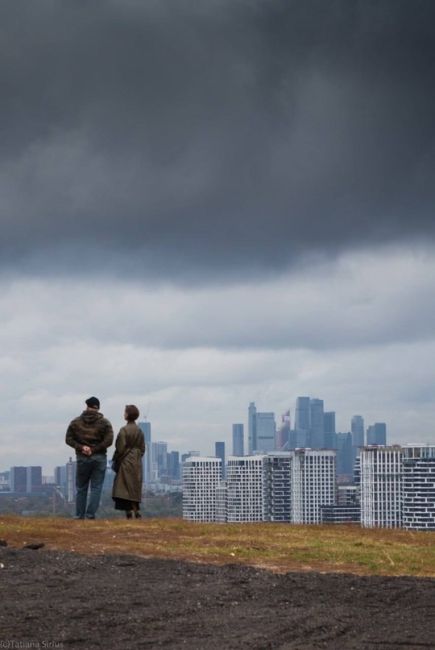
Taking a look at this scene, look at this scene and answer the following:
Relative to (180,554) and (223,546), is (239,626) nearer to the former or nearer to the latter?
(180,554)

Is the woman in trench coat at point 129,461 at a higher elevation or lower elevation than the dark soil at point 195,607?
higher

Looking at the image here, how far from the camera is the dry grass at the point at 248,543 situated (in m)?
17.5

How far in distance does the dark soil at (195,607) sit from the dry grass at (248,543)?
1.66 m

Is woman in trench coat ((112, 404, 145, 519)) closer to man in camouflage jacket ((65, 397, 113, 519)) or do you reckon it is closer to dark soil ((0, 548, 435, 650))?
man in camouflage jacket ((65, 397, 113, 519))

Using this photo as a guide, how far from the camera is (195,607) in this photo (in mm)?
13203

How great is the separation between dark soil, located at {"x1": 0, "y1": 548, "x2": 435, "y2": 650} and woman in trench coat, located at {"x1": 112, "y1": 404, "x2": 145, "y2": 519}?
328 inches

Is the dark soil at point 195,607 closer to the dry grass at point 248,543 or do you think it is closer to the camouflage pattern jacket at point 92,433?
the dry grass at point 248,543

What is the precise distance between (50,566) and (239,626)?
13.3 feet

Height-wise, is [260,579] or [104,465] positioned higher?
[104,465]

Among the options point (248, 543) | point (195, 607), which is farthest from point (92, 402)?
point (195, 607)

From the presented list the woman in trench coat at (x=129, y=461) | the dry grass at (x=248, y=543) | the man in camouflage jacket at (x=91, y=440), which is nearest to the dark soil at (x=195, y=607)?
the dry grass at (x=248, y=543)

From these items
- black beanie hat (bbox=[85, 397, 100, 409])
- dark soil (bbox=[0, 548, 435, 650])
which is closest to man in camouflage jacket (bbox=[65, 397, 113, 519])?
black beanie hat (bbox=[85, 397, 100, 409])

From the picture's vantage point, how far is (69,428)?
24.0 metres

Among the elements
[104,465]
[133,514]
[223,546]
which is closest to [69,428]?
[104,465]
